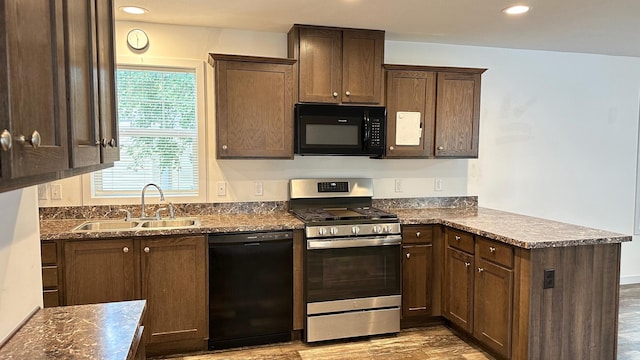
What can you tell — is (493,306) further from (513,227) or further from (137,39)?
(137,39)

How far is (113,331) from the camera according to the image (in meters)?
1.43

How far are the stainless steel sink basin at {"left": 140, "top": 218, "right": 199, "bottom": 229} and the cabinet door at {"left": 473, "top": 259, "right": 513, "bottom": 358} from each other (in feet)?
6.83

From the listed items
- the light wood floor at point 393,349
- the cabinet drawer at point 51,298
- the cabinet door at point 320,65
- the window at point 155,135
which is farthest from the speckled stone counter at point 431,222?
the cabinet door at point 320,65

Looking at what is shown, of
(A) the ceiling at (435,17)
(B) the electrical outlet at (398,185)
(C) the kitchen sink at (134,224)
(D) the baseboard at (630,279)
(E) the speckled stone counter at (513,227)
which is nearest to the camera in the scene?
(E) the speckled stone counter at (513,227)

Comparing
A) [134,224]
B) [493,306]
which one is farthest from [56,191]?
[493,306]

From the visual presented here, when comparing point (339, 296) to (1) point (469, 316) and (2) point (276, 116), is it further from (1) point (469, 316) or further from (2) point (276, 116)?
(2) point (276, 116)

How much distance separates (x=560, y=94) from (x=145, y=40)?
385 cm

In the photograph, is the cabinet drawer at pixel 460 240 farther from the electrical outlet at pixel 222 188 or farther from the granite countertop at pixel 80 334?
the granite countertop at pixel 80 334

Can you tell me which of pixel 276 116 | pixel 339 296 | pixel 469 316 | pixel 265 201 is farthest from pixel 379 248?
pixel 276 116

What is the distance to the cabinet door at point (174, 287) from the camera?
2.92m

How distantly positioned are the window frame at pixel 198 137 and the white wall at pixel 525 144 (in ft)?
0.17

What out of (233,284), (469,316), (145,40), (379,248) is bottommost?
(469,316)

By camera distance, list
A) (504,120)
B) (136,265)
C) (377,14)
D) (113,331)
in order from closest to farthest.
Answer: (113,331) < (136,265) < (377,14) < (504,120)

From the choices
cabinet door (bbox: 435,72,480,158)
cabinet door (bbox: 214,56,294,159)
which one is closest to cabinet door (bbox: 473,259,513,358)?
cabinet door (bbox: 435,72,480,158)
